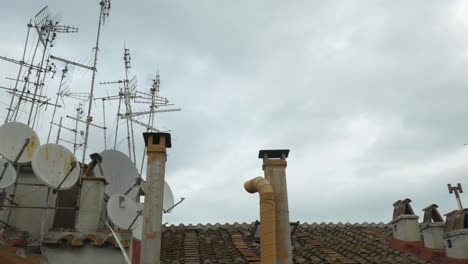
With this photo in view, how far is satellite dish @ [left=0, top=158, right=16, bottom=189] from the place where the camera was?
10297 millimetres

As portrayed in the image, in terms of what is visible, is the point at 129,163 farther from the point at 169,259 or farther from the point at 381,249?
the point at 381,249

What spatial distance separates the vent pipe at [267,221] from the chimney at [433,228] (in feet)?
23.3

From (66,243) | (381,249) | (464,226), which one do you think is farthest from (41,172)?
(464,226)

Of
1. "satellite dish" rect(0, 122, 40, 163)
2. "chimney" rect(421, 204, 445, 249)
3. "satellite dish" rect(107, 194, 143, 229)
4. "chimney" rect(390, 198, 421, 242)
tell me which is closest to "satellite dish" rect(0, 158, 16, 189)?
"satellite dish" rect(0, 122, 40, 163)

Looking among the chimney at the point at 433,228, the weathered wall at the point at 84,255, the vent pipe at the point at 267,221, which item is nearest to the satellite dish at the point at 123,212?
the weathered wall at the point at 84,255

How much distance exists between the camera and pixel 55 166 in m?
10.9

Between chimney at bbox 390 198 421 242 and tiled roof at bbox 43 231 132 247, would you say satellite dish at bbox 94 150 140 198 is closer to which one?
tiled roof at bbox 43 231 132 247

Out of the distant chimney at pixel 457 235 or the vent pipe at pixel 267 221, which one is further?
the distant chimney at pixel 457 235

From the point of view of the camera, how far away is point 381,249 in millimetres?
13898

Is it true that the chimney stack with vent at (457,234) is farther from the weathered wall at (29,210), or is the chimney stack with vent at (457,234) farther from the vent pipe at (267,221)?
the weathered wall at (29,210)

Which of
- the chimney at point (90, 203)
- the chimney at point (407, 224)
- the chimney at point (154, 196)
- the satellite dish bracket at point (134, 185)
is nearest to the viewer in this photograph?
the chimney at point (154, 196)

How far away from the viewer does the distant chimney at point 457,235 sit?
12008 millimetres

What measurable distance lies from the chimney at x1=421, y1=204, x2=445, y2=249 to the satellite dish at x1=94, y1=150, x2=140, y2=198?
926 cm

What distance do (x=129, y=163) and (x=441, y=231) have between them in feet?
33.0
